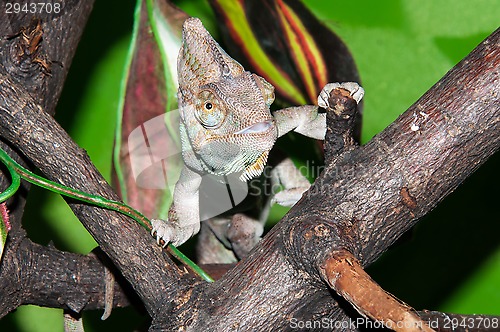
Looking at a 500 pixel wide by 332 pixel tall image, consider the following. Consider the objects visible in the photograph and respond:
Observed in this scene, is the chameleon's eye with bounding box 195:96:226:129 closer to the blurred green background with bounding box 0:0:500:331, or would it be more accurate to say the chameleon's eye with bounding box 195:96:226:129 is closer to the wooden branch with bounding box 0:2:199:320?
the wooden branch with bounding box 0:2:199:320

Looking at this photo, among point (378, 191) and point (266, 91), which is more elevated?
point (266, 91)

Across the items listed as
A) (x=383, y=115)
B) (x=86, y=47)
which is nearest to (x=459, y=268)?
(x=383, y=115)

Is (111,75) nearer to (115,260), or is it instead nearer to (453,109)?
(115,260)

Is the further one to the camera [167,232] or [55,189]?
[167,232]

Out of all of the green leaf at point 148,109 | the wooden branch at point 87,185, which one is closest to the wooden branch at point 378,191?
the wooden branch at point 87,185

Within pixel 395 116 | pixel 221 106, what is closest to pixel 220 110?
pixel 221 106

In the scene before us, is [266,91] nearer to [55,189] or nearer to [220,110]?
[220,110]

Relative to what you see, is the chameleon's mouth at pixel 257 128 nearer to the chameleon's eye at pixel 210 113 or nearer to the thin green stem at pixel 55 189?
the chameleon's eye at pixel 210 113

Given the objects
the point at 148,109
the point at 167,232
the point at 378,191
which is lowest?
the point at 378,191
